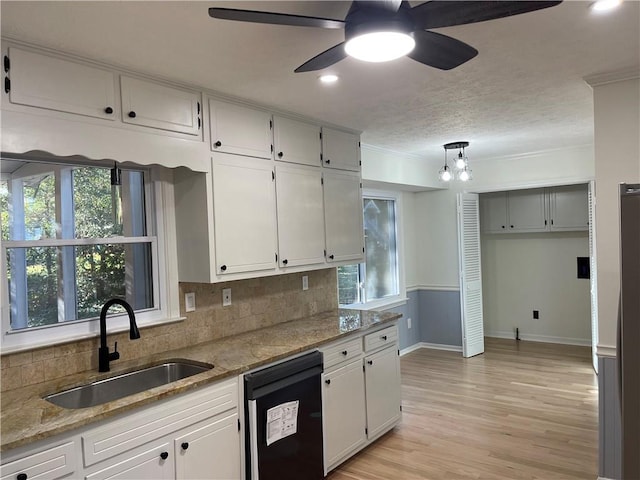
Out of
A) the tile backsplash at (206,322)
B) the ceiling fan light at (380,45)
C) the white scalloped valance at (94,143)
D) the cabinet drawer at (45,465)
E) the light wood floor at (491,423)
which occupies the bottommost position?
the light wood floor at (491,423)

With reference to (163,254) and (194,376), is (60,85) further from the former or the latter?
(194,376)

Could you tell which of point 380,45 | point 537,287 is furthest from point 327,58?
point 537,287

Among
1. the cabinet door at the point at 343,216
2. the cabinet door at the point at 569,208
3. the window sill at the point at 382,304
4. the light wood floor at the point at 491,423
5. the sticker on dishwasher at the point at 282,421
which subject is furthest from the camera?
the cabinet door at the point at 569,208

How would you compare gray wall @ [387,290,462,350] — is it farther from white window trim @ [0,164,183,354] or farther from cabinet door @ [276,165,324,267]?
white window trim @ [0,164,183,354]

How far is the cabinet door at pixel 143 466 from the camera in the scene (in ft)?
6.01

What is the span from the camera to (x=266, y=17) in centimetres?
147

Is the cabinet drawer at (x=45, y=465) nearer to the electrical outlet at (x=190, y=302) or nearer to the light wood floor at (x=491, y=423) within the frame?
the electrical outlet at (x=190, y=302)

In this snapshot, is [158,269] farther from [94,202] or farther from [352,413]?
[352,413]

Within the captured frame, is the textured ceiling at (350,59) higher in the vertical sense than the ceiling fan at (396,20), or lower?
higher

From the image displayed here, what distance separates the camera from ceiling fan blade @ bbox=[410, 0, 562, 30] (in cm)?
138

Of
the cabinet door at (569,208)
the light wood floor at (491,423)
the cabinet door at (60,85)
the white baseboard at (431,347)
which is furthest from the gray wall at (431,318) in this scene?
the cabinet door at (60,85)

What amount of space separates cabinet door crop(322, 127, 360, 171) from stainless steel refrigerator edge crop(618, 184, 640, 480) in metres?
2.26

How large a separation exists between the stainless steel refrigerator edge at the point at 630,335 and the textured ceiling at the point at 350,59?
892 mm

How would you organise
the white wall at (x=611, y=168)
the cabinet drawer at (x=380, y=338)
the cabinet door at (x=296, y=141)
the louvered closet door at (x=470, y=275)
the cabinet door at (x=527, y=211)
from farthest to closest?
the cabinet door at (x=527, y=211), the louvered closet door at (x=470, y=275), the cabinet drawer at (x=380, y=338), the cabinet door at (x=296, y=141), the white wall at (x=611, y=168)
